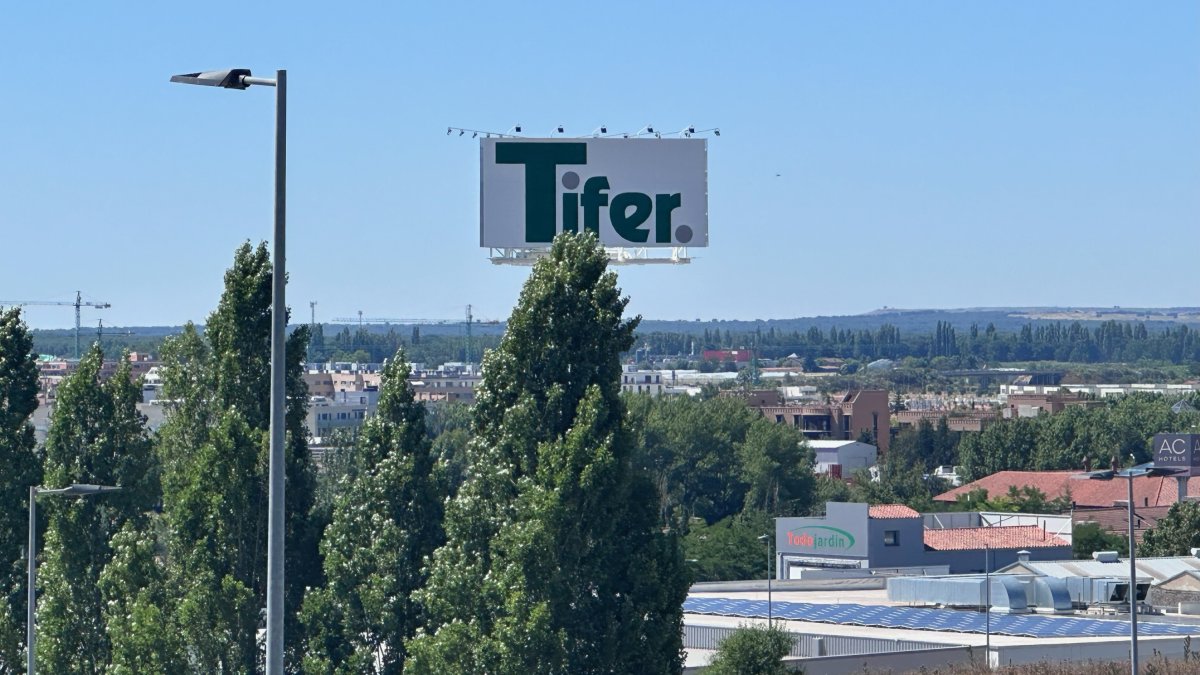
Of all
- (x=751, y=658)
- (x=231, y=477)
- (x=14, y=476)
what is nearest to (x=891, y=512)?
(x=751, y=658)

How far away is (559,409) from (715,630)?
21.5 meters

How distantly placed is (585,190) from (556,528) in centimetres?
1177

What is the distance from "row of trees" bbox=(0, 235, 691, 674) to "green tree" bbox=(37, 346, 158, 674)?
0.04 m

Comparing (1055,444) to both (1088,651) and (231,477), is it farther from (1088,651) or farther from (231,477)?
(231,477)

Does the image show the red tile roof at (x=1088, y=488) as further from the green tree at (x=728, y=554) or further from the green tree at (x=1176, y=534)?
the green tree at (x=1176, y=534)

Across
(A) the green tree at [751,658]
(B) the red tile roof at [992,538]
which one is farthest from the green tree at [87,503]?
(B) the red tile roof at [992,538]

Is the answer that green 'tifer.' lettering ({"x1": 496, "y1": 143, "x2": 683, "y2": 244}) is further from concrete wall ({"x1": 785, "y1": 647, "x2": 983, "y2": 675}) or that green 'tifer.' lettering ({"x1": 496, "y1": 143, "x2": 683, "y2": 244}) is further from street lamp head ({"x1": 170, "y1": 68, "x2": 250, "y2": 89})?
street lamp head ({"x1": 170, "y1": 68, "x2": 250, "y2": 89})

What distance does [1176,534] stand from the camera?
7281 cm

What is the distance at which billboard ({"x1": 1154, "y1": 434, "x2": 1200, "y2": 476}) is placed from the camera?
98.8m

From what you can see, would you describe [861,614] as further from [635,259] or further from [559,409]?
[559,409]

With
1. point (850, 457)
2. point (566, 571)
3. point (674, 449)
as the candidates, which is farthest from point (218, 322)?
point (850, 457)

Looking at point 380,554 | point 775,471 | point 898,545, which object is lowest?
point 898,545

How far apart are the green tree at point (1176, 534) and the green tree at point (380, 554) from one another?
48.9 meters

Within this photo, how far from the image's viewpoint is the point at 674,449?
411 ft
